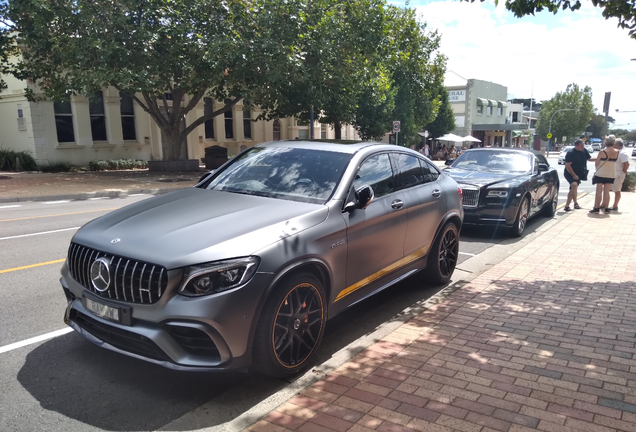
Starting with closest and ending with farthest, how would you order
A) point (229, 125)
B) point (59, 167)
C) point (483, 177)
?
1. point (483, 177)
2. point (59, 167)
3. point (229, 125)

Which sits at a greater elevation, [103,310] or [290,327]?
[103,310]

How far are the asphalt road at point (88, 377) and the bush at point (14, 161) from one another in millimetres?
19885

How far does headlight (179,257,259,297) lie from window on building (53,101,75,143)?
2449cm

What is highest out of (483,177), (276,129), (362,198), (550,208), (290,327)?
(276,129)

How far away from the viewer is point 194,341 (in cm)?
321

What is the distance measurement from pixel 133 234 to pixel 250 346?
116 cm

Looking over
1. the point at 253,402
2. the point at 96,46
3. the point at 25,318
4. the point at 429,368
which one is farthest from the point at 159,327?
the point at 96,46

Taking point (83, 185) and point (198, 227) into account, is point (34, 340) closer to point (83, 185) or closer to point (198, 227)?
point (198, 227)

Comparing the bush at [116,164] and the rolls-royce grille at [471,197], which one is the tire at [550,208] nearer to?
the rolls-royce grille at [471,197]

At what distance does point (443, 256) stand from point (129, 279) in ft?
13.2

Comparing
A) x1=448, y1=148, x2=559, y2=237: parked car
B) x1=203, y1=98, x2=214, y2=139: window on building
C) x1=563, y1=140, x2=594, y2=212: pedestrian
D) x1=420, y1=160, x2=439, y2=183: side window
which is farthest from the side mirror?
x1=203, y1=98, x2=214, y2=139: window on building

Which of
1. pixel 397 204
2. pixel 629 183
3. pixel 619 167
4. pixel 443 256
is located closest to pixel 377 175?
pixel 397 204

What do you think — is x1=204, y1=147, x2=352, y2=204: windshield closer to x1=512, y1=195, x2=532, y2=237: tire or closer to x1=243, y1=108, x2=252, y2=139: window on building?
x1=512, y1=195, x2=532, y2=237: tire

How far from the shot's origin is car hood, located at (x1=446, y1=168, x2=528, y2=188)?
9521mm
